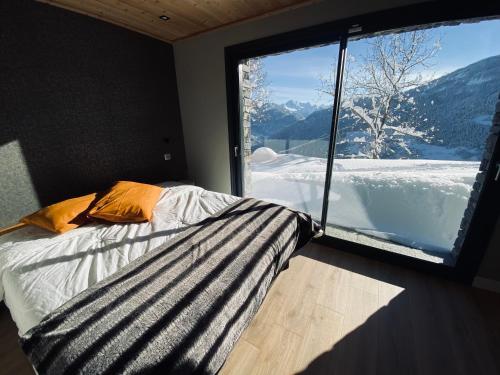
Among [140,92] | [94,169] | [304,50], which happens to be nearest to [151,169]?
[94,169]

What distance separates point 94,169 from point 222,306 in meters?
2.04

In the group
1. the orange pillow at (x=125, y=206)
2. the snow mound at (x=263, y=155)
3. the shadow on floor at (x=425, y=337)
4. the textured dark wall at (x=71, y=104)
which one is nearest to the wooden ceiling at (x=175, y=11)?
the textured dark wall at (x=71, y=104)

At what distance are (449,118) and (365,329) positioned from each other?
5.71 ft

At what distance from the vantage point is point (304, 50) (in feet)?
6.96

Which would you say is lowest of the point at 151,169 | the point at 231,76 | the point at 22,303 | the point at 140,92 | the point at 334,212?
the point at 334,212

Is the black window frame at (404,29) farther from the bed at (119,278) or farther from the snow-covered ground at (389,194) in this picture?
the bed at (119,278)

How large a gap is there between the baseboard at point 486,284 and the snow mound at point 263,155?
2.16 m

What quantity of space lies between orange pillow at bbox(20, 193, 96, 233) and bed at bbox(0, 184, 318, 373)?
6cm

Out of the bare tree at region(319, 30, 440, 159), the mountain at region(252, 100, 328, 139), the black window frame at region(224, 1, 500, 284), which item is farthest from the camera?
the mountain at region(252, 100, 328, 139)

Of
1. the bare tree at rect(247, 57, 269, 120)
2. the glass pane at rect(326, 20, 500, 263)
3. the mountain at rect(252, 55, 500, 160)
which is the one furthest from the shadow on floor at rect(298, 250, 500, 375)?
the bare tree at rect(247, 57, 269, 120)

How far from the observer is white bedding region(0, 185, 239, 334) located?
39.9 inches

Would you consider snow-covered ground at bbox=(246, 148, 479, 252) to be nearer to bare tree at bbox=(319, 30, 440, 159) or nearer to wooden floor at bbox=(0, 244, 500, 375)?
bare tree at bbox=(319, 30, 440, 159)

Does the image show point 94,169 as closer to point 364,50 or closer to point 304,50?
point 304,50

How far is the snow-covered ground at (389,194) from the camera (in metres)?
1.85
